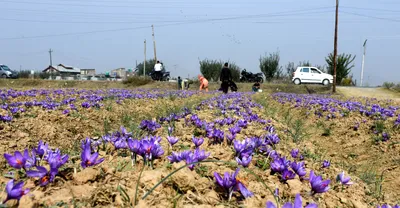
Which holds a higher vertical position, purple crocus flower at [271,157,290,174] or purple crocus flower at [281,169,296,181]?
purple crocus flower at [271,157,290,174]

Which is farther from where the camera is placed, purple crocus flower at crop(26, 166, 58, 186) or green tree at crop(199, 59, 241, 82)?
green tree at crop(199, 59, 241, 82)

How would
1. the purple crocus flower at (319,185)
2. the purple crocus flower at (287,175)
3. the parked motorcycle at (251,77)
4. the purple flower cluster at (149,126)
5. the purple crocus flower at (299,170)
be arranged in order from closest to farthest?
1. the purple crocus flower at (319,185)
2. the purple crocus flower at (287,175)
3. the purple crocus flower at (299,170)
4. the purple flower cluster at (149,126)
5. the parked motorcycle at (251,77)

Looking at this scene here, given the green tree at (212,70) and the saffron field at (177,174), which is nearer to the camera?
the saffron field at (177,174)

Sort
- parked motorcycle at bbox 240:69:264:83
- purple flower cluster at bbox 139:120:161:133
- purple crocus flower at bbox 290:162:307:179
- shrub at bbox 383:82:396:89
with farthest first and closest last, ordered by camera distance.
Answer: parked motorcycle at bbox 240:69:264:83 → shrub at bbox 383:82:396:89 → purple flower cluster at bbox 139:120:161:133 → purple crocus flower at bbox 290:162:307:179

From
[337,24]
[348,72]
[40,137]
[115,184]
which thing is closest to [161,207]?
[115,184]

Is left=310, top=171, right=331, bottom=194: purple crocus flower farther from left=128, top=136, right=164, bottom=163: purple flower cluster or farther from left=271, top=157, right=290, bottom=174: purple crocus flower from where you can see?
left=128, top=136, right=164, bottom=163: purple flower cluster

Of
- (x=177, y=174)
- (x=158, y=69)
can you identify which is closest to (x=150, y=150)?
(x=177, y=174)

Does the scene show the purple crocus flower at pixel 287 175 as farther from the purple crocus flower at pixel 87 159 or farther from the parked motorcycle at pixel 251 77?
the parked motorcycle at pixel 251 77

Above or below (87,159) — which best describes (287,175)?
below

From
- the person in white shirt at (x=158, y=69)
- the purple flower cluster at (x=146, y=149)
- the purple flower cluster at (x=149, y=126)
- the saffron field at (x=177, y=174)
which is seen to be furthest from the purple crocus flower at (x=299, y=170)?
the person in white shirt at (x=158, y=69)

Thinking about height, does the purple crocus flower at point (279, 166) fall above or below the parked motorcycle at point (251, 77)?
below

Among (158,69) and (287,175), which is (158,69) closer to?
(158,69)

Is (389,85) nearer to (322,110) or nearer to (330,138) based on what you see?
→ (322,110)

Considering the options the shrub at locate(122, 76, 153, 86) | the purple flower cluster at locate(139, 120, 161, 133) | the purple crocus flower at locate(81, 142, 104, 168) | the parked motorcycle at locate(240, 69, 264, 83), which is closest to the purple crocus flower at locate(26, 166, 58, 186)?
the purple crocus flower at locate(81, 142, 104, 168)
